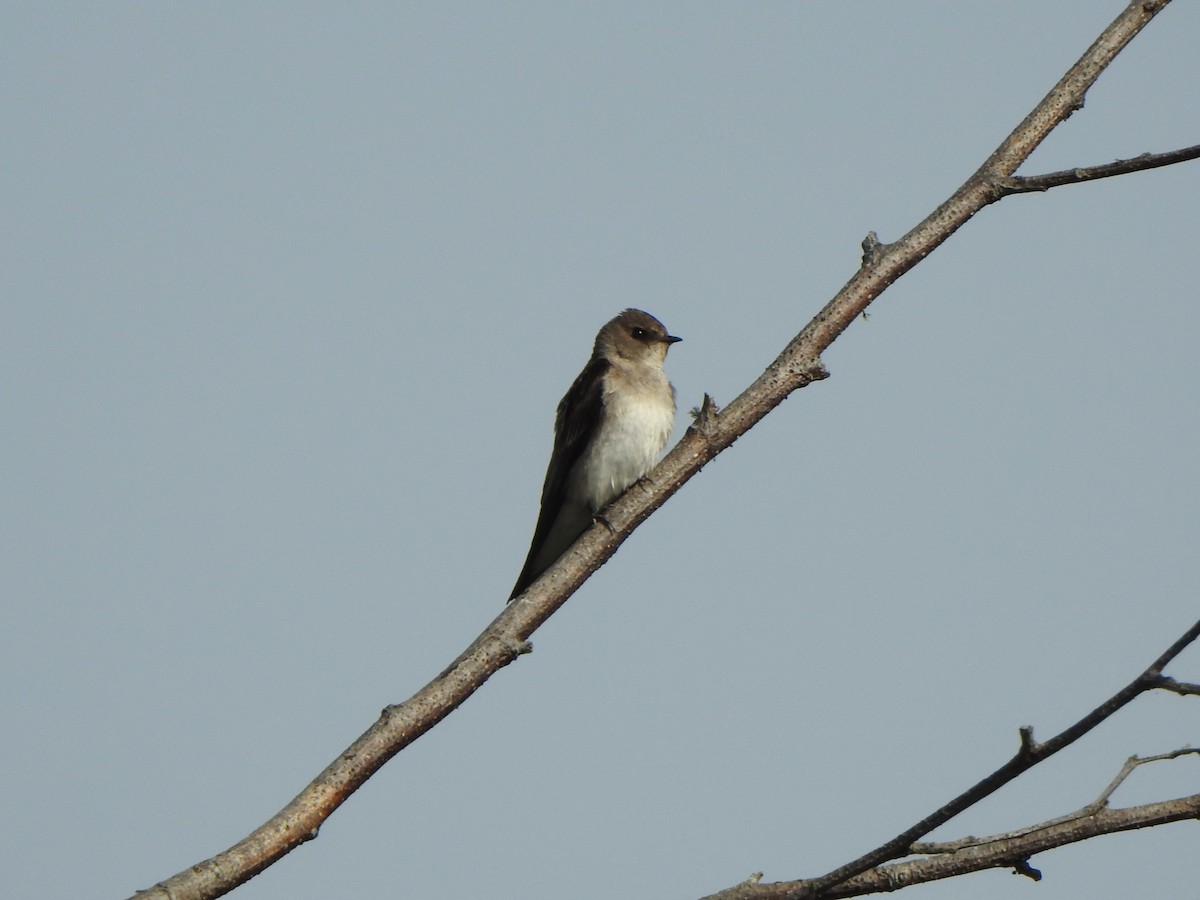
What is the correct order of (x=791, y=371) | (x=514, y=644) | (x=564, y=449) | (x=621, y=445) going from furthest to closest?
(x=564, y=449)
(x=621, y=445)
(x=791, y=371)
(x=514, y=644)

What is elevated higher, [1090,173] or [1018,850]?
[1090,173]

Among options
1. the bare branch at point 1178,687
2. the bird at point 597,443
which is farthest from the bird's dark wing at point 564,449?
the bare branch at point 1178,687

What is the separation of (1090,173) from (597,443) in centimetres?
600

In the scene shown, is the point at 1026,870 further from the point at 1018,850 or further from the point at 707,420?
the point at 707,420

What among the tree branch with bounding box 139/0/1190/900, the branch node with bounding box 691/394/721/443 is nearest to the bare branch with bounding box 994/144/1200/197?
the tree branch with bounding box 139/0/1190/900

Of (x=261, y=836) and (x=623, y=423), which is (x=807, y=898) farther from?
(x=623, y=423)

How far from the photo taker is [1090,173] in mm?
6707

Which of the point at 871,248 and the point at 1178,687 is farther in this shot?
the point at 871,248

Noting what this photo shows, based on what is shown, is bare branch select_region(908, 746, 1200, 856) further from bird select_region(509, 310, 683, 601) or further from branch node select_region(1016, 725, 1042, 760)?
bird select_region(509, 310, 683, 601)

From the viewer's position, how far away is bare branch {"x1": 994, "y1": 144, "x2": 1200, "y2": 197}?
20.6ft

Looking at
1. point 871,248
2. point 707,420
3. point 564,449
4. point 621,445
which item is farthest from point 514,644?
point 564,449

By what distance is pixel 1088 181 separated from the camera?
6750 millimetres

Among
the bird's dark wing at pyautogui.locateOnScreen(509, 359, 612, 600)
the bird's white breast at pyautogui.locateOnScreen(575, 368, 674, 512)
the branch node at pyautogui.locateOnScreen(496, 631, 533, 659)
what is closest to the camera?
the branch node at pyautogui.locateOnScreen(496, 631, 533, 659)

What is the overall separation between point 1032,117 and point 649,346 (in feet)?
21.9
